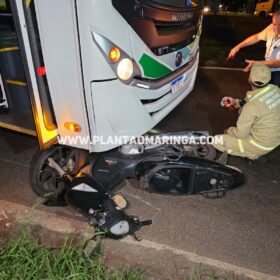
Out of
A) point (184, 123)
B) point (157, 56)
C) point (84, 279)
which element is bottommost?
point (184, 123)

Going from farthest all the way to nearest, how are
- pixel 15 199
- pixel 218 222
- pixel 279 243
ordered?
pixel 15 199 < pixel 218 222 < pixel 279 243

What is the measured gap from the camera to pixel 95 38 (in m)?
2.18

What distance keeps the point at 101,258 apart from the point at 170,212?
85cm

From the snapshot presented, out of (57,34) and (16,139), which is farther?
(16,139)

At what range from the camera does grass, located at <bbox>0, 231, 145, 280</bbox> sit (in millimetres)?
2164

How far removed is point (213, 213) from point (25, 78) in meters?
2.28

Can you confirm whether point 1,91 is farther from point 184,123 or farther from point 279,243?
point 279,243

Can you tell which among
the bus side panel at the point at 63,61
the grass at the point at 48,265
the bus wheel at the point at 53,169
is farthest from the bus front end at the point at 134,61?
the grass at the point at 48,265

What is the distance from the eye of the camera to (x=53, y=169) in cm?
309

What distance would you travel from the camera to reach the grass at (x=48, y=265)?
7.10 ft

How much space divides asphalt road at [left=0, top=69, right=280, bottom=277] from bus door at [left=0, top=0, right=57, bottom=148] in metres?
0.66

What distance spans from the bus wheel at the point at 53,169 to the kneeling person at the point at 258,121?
5.27 feet

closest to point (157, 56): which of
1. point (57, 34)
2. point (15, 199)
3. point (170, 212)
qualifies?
point (57, 34)

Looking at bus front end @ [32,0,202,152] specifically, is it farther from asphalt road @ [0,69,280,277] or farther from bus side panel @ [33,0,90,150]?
asphalt road @ [0,69,280,277]
